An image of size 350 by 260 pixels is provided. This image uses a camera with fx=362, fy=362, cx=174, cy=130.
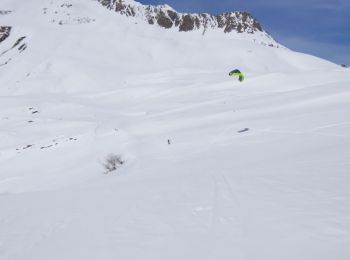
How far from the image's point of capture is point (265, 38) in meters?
109

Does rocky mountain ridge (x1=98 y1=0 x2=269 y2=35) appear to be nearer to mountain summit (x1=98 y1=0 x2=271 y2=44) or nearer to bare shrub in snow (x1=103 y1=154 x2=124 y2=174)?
mountain summit (x1=98 y1=0 x2=271 y2=44)

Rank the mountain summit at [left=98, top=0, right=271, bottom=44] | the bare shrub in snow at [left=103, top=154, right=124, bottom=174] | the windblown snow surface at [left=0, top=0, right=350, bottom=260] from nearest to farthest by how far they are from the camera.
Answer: the windblown snow surface at [left=0, top=0, right=350, bottom=260] < the bare shrub in snow at [left=103, top=154, right=124, bottom=174] < the mountain summit at [left=98, top=0, right=271, bottom=44]

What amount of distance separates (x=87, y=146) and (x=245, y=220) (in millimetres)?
23383

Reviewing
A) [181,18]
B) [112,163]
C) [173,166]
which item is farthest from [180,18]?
[173,166]

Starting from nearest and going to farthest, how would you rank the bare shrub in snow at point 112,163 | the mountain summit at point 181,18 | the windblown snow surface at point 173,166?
the windblown snow surface at point 173,166 < the bare shrub in snow at point 112,163 < the mountain summit at point 181,18

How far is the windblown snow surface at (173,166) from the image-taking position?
608 cm

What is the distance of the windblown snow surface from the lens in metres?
6.08

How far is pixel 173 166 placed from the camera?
1572 centimetres

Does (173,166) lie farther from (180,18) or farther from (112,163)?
(180,18)

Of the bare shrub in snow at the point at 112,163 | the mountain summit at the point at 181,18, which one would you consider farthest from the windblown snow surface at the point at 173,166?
the mountain summit at the point at 181,18

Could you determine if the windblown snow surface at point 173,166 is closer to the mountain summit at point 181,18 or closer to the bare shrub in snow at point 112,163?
the bare shrub in snow at point 112,163

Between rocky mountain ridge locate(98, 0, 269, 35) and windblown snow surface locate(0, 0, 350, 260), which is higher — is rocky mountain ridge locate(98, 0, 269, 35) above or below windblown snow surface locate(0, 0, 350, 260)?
above

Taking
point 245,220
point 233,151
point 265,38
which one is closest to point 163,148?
point 233,151

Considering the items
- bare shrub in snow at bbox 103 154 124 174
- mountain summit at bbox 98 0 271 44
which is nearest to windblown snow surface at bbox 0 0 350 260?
bare shrub in snow at bbox 103 154 124 174
